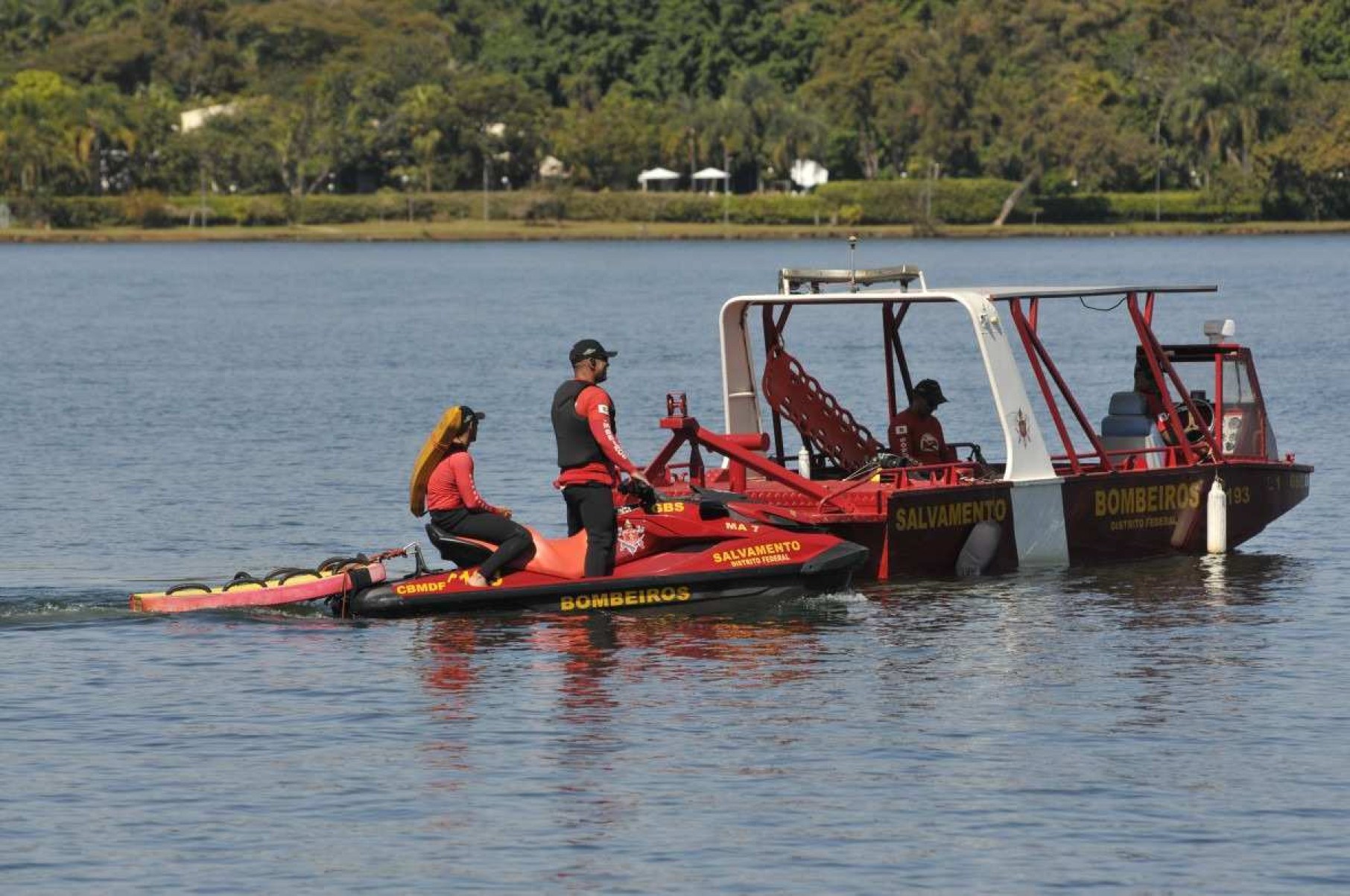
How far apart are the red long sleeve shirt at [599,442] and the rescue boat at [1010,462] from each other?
30.4 inches

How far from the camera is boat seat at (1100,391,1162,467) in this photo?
23.7 metres

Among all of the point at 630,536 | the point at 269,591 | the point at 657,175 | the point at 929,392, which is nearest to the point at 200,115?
the point at 657,175

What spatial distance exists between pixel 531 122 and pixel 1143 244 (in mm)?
43192

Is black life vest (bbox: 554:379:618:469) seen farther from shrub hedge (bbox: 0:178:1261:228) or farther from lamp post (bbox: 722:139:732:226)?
lamp post (bbox: 722:139:732:226)

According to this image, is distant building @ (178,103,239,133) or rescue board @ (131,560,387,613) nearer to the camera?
rescue board @ (131,560,387,613)

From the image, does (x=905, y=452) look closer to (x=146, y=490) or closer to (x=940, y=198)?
(x=146, y=490)

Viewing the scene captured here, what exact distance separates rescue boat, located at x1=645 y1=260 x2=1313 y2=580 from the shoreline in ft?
428

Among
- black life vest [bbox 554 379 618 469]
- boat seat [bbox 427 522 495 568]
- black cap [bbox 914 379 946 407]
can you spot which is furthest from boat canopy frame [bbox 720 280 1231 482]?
boat seat [bbox 427 522 495 568]

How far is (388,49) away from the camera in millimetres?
181375

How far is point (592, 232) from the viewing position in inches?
6398

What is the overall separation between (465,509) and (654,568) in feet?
5.33

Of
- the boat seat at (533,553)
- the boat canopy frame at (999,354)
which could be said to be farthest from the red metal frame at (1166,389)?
the boat seat at (533,553)

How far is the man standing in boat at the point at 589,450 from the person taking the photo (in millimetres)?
19562

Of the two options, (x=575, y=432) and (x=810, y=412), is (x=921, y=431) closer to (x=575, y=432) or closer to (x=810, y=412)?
(x=810, y=412)
